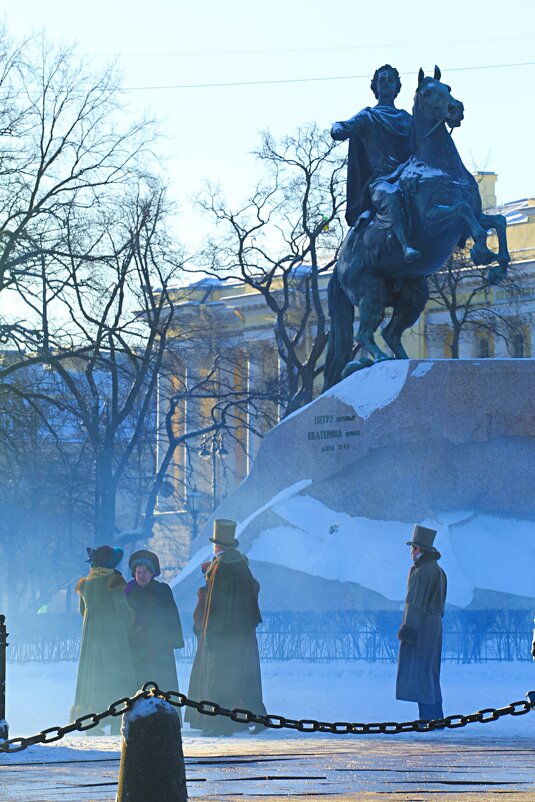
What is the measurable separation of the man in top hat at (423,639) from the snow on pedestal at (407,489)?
2.80 meters

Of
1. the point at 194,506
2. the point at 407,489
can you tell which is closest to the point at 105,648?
the point at 407,489

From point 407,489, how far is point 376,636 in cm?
152

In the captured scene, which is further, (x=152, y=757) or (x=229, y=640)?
(x=229, y=640)

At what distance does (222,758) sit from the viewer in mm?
8242

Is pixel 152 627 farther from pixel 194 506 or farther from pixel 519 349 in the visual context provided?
pixel 194 506

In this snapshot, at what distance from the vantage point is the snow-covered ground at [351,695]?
12.0m

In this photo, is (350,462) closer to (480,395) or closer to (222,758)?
(480,395)

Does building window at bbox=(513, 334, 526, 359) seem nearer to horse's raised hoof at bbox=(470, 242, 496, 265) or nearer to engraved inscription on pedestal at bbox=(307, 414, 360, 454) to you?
engraved inscription on pedestal at bbox=(307, 414, 360, 454)

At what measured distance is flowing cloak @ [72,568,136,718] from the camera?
12156 millimetres

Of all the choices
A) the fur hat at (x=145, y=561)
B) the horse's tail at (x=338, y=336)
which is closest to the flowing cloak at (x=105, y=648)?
the fur hat at (x=145, y=561)

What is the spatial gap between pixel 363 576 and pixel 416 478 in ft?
3.30

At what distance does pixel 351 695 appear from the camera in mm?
12859

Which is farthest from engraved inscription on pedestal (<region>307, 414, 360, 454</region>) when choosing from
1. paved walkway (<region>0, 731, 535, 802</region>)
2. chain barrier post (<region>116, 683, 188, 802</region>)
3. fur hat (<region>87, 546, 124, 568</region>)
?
chain barrier post (<region>116, 683, 188, 802</region>)

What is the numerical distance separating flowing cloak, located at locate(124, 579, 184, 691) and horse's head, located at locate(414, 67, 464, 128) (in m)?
5.10
